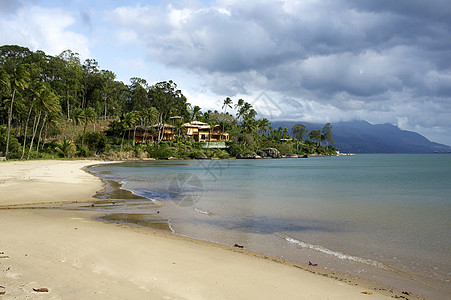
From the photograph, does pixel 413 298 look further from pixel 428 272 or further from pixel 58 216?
pixel 58 216

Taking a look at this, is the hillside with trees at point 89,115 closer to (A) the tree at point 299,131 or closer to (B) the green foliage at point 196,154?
(B) the green foliage at point 196,154

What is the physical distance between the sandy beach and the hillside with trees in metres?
45.6

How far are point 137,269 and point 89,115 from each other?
7696 centimetres

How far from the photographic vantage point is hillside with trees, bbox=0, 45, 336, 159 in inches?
2080

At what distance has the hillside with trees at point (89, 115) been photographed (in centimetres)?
5284

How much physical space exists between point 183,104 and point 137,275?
99.9 m

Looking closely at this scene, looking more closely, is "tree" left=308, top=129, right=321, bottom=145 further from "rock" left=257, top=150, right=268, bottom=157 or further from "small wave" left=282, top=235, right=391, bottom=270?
"small wave" left=282, top=235, right=391, bottom=270

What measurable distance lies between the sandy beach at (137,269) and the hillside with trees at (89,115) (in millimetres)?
Result: 45585

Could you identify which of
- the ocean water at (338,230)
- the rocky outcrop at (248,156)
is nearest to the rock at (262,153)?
the rocky outcrop at (248,156)

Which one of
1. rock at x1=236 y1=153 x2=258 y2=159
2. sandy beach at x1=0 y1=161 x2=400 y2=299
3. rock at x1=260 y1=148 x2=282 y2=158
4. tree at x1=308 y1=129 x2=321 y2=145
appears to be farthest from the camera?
tree at x1=308 y1=129 x2=321 y2=145

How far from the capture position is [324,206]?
56.8 feet

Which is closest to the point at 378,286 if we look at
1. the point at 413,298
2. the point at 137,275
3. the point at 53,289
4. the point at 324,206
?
the point at 413,298

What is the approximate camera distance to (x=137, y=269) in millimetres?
6098

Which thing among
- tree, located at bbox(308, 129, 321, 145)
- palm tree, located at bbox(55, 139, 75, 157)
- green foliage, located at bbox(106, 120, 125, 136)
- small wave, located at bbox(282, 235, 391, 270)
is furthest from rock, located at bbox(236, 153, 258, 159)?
small wave, located at bbox(282, 235, 391, 270)
